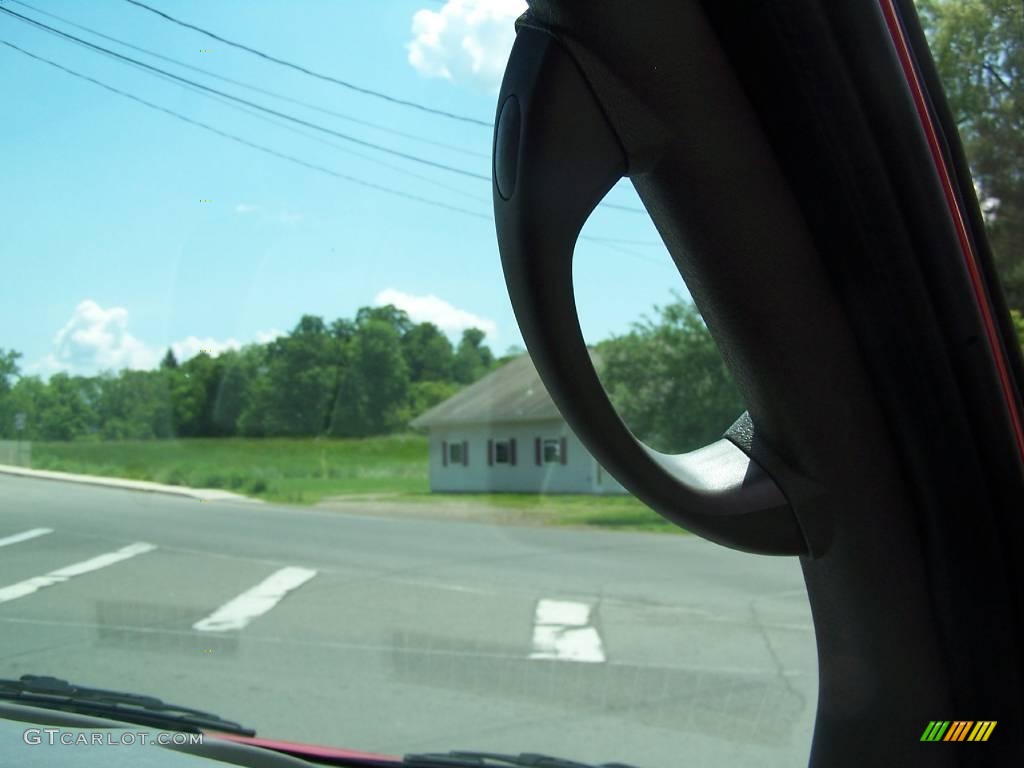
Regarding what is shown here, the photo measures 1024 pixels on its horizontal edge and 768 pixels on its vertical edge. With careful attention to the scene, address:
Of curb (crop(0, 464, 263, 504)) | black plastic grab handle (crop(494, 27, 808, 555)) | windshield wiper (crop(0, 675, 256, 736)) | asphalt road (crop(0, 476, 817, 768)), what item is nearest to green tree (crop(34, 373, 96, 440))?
curb (crop(0, 464, 263, 504))

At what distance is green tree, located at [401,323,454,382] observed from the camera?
31.7ft

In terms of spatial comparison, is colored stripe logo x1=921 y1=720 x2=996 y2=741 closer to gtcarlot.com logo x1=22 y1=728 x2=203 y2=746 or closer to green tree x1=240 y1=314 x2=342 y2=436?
gtcarlot.com logo x1=22 y1=728 x2=203 y2=746

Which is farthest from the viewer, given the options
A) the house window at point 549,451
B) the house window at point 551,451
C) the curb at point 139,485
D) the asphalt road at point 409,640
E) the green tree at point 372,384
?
the house window at point 551,451

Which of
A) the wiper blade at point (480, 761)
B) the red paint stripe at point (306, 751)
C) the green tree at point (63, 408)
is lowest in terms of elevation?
the wiper blade at point (480, 761)

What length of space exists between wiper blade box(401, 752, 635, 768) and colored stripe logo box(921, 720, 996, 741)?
4.03 feet

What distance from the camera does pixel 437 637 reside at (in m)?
6.70

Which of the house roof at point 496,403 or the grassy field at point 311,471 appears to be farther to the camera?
the house roof at point 496,403

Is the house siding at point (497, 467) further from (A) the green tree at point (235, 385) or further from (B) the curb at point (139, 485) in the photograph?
(A) the green tree at point (235, 385)

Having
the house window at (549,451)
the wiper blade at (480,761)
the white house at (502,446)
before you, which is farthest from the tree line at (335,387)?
the house window at (549,451)

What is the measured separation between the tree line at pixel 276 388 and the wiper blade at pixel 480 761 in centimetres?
260

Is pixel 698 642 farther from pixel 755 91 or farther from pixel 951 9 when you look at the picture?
pixel 755 91

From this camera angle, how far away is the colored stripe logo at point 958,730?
2.24 m

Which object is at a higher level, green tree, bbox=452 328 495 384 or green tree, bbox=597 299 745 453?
green tree, bbox=452 328 495 384

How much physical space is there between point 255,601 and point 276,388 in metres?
3.15
